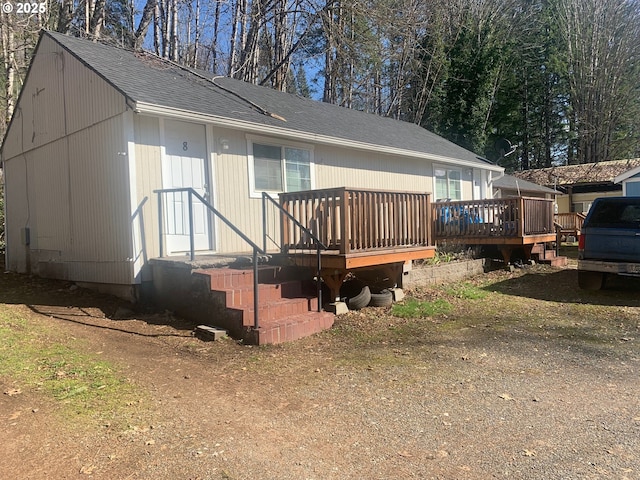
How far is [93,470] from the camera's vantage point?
2.76 meters

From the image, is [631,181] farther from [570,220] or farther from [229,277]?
[229,277]

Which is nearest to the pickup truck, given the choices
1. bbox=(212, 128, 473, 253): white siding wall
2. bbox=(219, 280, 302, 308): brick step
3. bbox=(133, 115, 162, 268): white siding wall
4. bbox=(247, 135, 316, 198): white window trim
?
bbox=(212, 128, 473, 253): white siding wall

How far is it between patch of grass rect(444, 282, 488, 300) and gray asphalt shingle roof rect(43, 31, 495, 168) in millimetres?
3904

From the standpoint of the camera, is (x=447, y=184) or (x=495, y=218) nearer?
(x=495, y=218)

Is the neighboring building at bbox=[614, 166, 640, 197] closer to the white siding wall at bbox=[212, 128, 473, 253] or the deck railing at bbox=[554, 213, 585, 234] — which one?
the deck railing at bbox=[554, 213, 585, 234]

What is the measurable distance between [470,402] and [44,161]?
9567 millimetres

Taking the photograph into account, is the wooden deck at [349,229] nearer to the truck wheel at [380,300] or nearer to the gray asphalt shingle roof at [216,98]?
the truck wheel at [380,300]

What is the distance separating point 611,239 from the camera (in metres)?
8.10

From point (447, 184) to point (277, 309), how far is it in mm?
9907

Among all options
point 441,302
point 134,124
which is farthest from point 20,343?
point 441,302

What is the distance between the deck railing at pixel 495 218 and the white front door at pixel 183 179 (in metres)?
5.78

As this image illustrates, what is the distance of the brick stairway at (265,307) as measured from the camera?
5680 mm

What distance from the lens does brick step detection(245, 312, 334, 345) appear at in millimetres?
5523
